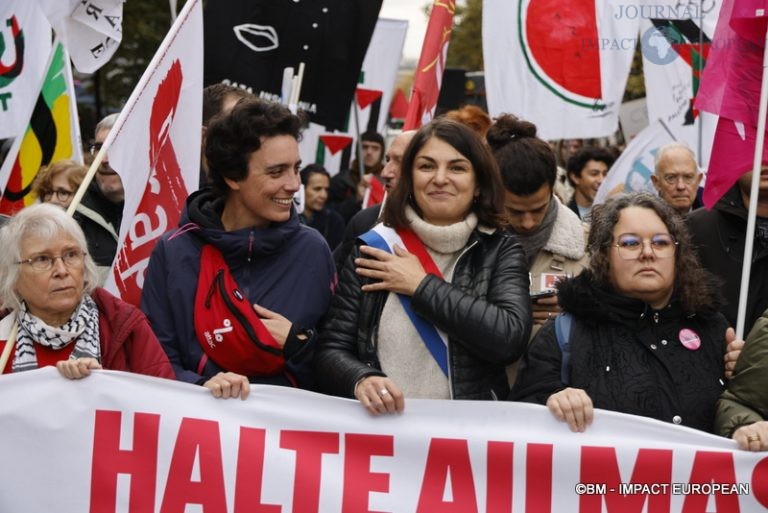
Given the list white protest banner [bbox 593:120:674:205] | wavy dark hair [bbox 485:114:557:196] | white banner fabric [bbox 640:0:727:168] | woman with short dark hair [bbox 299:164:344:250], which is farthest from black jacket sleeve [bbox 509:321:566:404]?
woman with short dark hair [bbox 299:164:344:250]

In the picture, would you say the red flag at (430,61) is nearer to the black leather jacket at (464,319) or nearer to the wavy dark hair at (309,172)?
the black leather jacket at (464,319)

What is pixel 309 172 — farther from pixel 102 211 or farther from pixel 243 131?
pixel 243 131

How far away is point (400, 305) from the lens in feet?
12.5

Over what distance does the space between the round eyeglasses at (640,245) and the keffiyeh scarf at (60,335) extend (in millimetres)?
1687

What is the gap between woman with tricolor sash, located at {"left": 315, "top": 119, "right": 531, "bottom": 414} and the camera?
12.0 ft

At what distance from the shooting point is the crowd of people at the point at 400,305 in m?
3.67

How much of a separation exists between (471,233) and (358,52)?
327 centimetres

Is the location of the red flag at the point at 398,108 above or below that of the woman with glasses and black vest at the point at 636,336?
above

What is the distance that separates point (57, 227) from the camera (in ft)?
12.6

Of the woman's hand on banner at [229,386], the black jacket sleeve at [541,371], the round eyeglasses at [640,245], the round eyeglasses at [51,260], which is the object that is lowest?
the woman's hand on banner at [229,386]

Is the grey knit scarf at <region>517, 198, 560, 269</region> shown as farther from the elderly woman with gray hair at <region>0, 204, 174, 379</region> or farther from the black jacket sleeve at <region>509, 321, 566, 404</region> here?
the elderly woman with gray hair at <region>0, 204, 174, 379</region>

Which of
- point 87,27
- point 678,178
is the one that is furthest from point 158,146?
point 678,178

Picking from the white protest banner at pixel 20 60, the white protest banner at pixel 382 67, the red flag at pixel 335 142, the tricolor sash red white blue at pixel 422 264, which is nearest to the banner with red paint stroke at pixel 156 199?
the tricolor sash red white blue at pixel 422 264

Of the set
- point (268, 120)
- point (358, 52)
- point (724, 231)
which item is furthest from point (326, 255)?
point (358, 52)
